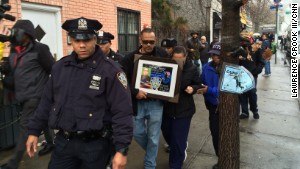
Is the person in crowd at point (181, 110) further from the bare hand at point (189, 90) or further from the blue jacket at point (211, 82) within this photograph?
the blue jacket at point (211, 82)

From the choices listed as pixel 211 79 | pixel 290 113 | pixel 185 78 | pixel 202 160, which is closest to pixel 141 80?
pixel 185 78

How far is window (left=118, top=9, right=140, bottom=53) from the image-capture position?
965 cm

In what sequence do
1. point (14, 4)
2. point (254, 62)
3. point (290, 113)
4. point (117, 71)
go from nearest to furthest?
1. point (117, 71)
2. point (14, 4)
3. point (254, 62)
4. point (290, 113)

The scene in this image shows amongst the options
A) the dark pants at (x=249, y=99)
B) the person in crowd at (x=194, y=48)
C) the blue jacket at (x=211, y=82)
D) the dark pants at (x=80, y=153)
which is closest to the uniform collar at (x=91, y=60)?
the dark pants at (x=80, y=153)

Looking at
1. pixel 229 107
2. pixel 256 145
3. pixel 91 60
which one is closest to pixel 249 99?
pixel 256 145

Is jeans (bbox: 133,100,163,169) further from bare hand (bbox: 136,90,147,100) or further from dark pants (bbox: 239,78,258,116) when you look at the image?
dark pants (bbox: 239,78,258,116)

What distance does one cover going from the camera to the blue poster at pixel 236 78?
124 inches

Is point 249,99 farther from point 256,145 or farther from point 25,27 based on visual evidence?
point 25,27

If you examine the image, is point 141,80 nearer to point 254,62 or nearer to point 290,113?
point 254,62

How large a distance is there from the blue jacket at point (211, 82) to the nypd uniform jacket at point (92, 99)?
181 centimetres

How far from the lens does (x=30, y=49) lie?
4.11m

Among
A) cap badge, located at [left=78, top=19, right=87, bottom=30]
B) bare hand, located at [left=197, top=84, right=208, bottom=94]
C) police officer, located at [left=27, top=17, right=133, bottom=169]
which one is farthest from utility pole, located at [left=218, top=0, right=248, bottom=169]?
cap badge, located at [left=78, top=19, right=87, bottom=30]

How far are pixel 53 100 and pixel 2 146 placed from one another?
2.75 m

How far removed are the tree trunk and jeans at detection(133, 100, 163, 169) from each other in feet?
2.71
